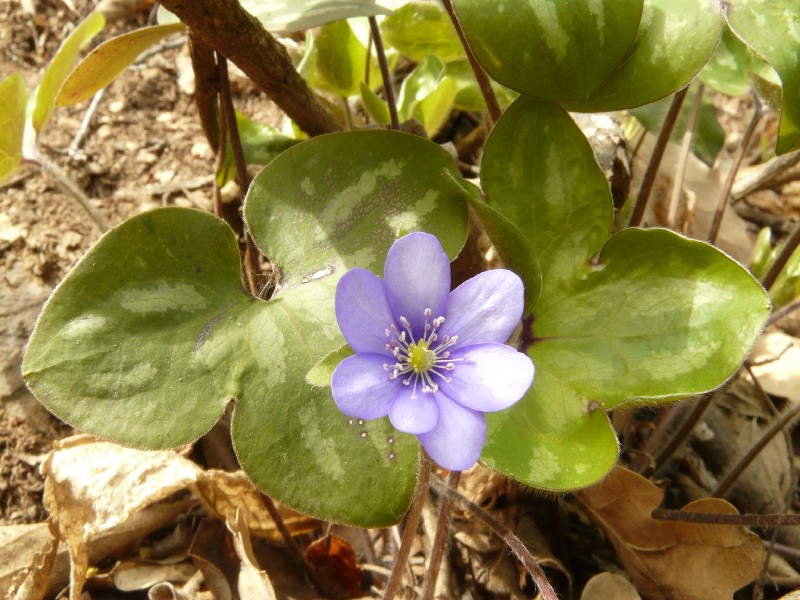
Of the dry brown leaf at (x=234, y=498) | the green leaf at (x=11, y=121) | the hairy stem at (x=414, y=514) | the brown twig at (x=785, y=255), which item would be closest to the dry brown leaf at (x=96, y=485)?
the dry brown leaf at (x=234, y=498)

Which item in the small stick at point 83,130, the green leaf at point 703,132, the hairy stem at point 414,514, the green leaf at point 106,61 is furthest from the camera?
the small stick at point 83,130

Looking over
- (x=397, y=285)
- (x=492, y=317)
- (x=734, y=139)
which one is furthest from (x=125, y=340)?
(x=734, y=139)

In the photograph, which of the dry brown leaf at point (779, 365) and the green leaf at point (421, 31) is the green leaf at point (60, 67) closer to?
the green leaf at point (421, 31)

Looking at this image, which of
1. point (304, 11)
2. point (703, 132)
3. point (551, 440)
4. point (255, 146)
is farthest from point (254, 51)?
point (703, 132)

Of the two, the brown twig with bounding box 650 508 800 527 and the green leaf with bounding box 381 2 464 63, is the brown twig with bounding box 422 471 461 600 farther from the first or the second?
the green leaf with bounding box 381 2 464 63

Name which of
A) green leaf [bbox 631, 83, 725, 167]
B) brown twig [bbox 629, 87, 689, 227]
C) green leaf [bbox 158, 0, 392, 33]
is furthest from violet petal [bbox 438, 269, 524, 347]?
green leaf [bbox 631, 83, 725, 167]

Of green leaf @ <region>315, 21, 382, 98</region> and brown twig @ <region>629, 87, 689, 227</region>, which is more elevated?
green leaf @ <region>315, 21, 382, 98</region>
